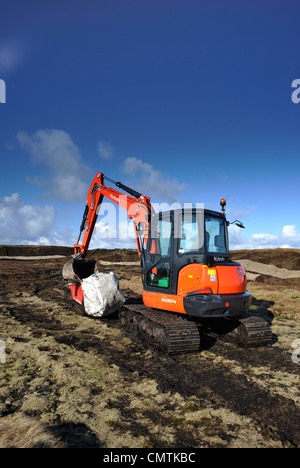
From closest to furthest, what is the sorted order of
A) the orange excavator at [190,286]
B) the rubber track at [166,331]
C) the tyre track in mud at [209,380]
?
the tyre track in mud at [209,380], the rubber track at [166,331], the orange excavator at [190,286]

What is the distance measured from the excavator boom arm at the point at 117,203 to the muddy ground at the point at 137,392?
2879 millimetres

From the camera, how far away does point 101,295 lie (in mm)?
8062

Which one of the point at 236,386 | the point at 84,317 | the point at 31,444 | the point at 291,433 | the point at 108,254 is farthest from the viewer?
the point at 108,254

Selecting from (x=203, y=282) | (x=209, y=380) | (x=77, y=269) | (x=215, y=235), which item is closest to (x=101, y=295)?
(x=77, y=269)

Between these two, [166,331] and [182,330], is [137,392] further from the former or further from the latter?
[182,330]

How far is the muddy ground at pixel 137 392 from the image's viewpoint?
10.4 feet

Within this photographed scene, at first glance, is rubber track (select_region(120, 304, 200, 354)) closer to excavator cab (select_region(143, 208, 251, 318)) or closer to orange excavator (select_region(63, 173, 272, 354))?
orange excavator (select_region(63, 173, 272, 354))

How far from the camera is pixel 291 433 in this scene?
332cm

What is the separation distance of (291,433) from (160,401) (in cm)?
163

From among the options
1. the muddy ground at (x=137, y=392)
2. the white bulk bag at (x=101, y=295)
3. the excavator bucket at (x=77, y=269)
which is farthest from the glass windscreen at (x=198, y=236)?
the excavator bucket at (x=77, y=269)

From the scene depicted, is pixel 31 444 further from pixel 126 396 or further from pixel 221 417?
pixel 221 417

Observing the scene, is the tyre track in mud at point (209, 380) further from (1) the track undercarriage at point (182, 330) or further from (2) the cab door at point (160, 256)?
(2) the cab door at point (160, 256)

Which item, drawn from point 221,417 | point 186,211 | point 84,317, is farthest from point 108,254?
point 221,417

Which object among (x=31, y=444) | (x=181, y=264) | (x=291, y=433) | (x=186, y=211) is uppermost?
(x=186, y=211)
